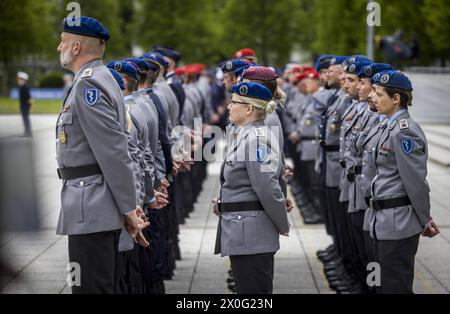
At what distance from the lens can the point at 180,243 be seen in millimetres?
11203

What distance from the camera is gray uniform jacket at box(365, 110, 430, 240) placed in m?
6.28

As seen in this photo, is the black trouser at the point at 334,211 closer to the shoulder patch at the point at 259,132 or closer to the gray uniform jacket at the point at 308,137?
the gray uniform jacket at the point at 308,137

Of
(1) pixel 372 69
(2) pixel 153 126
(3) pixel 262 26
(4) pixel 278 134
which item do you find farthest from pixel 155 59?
(3) pixel 262 26

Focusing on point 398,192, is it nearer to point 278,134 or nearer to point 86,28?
point 278,134

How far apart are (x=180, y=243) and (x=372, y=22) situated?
3444 millimetres

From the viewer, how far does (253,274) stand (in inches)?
237

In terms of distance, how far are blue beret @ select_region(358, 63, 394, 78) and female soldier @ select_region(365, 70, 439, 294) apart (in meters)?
1.10

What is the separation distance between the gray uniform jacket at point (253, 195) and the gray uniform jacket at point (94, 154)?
33.6 inches

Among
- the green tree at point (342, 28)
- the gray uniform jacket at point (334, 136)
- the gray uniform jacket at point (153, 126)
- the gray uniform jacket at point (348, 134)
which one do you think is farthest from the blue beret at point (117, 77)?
the green tree at point (342, 28)

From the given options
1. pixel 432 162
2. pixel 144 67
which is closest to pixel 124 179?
pixel 144 67

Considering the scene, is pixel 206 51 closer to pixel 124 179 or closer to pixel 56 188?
pixel 56 188

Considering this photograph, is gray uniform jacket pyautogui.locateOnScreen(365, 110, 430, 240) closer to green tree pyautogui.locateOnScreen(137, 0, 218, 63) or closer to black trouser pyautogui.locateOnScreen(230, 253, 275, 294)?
black trouser pyautogui.locateOnScreen(230, 253, 275, 294)

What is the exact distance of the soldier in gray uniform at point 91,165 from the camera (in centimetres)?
530

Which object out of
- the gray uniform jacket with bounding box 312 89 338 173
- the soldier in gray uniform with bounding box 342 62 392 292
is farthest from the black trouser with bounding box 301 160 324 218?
the soldier in gray uniform with bounding box 342 62 392 292
